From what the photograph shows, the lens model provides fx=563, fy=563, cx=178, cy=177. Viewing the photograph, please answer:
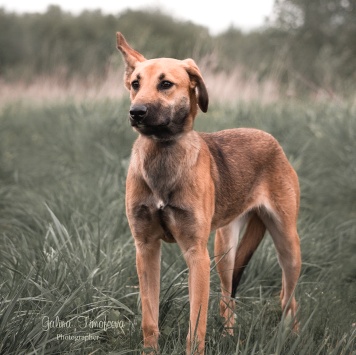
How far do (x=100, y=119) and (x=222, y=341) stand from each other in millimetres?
6065

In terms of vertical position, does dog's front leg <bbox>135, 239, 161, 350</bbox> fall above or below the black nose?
below

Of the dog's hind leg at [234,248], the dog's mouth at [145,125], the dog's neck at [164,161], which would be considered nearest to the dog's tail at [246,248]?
the dog's hind leg at [234,248]

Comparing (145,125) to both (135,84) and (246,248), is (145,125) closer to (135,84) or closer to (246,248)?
(135,84)

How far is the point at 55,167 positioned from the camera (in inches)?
327

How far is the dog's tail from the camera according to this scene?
411cm

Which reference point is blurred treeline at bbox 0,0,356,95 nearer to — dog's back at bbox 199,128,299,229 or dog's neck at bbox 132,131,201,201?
dog's back at bbox 199,128,299,229

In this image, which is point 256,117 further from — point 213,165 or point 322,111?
point 213,165

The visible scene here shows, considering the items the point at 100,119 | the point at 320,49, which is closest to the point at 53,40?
the point at 320,49

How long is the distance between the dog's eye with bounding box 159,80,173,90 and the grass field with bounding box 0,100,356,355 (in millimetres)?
1231

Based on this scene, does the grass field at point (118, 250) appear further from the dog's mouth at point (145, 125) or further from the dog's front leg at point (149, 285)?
the dog's mouth at point (145, 125)

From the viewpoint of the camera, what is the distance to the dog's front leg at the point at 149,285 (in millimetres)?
3291

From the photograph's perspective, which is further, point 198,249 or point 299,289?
point 299,289

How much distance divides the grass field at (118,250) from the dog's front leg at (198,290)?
11 centimetres

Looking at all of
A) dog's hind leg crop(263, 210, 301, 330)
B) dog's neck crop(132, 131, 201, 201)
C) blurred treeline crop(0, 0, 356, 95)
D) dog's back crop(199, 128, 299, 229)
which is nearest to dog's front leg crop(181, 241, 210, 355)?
dog's neck crop(132, 131, 201, 201)
